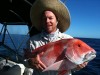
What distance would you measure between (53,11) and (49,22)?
0.30 m

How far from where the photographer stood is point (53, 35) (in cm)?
412

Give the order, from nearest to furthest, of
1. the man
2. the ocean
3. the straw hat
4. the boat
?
the man
the straw hat
the boat
the ocean

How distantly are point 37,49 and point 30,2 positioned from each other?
11.8ft

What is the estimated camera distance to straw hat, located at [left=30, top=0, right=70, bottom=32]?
434 cm

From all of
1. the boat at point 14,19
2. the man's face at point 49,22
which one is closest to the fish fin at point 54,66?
the man's face at point 49,22

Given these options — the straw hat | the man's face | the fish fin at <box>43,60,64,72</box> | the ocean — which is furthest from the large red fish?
the ocean

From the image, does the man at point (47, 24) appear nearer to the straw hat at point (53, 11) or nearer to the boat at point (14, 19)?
the straw hat at point (53, 11)

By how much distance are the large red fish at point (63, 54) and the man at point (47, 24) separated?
0.33ft

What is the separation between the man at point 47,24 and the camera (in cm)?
404

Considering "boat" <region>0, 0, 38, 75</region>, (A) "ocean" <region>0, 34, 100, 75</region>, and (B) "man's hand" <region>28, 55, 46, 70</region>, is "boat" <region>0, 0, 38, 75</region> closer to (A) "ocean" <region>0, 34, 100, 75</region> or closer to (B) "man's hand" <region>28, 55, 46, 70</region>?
(A) "ocean" <region>0, 34, 100, 75</region>

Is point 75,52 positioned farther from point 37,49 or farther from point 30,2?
point 30,2

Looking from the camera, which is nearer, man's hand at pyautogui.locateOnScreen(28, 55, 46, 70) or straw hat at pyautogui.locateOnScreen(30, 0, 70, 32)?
man's hand at pyautogui.locateOnScreen(28, 55, 46, 70)

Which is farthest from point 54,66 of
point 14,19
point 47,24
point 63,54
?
point 14,19

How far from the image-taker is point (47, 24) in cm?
406
